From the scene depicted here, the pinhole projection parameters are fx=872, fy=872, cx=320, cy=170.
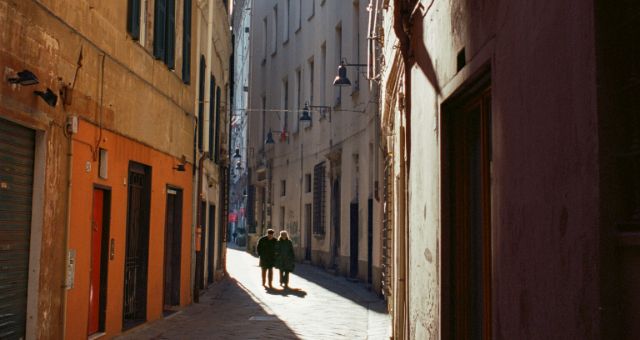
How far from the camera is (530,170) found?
3.77m

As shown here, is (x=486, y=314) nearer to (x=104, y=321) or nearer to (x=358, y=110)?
(x=104, y=321)

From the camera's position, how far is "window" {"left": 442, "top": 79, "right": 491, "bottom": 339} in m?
5.73

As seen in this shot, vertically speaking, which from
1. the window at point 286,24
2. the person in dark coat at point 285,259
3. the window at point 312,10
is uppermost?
the window at point 286,24

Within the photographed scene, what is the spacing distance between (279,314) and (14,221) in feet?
24.5

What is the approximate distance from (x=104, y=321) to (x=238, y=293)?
27.3ft

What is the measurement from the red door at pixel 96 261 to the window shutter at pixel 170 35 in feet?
12.2

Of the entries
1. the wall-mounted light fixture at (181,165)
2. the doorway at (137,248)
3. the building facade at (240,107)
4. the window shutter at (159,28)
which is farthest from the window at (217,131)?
the building facade at (240,107)

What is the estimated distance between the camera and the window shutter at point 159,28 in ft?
41.8

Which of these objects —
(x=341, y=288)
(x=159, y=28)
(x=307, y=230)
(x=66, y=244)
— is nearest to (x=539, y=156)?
(x=66, y=244)

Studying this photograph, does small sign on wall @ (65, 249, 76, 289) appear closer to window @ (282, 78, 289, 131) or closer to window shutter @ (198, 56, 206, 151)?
window shutter @ (198, 56, 206, 151)

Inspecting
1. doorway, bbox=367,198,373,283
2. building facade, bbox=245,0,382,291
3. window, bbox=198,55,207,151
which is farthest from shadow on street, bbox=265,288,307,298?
window, bbox=198,55,207,151

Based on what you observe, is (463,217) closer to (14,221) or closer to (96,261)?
(14,221)

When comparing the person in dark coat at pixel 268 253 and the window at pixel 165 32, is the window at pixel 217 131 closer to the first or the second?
the person in dark coat at pixel 268 253

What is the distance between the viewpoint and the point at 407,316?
852 cm
